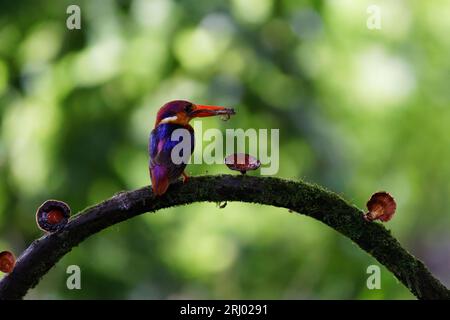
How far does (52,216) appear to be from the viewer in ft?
3.71

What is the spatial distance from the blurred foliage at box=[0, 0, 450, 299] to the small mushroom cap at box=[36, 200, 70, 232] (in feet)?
7.29

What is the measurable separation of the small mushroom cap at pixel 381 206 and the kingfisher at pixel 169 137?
0.25m

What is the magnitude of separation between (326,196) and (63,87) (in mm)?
2426

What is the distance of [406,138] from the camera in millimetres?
4527

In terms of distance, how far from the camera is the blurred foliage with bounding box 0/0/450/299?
3.42 meters

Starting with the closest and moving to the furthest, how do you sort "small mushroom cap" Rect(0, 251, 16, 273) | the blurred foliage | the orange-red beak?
"small mushroom cap" Rect(0, 251, 16, 273) → the orange-red beak → the blurred foliage

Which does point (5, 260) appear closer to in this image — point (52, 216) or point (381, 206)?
point (52, 216)

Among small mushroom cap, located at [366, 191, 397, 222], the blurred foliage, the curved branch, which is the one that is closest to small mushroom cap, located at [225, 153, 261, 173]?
the curved branch

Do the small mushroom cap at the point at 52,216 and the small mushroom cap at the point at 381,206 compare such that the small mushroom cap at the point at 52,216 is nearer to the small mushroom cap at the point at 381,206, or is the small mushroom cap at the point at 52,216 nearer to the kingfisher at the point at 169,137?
the kingfisher at the point at 169,137

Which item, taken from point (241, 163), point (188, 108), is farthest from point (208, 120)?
point (241, 163)

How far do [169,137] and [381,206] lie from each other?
36 cm

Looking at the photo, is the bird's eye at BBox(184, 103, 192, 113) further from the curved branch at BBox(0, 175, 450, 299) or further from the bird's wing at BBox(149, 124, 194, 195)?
the curved branch at BBox(0, 175, 450, 299)
